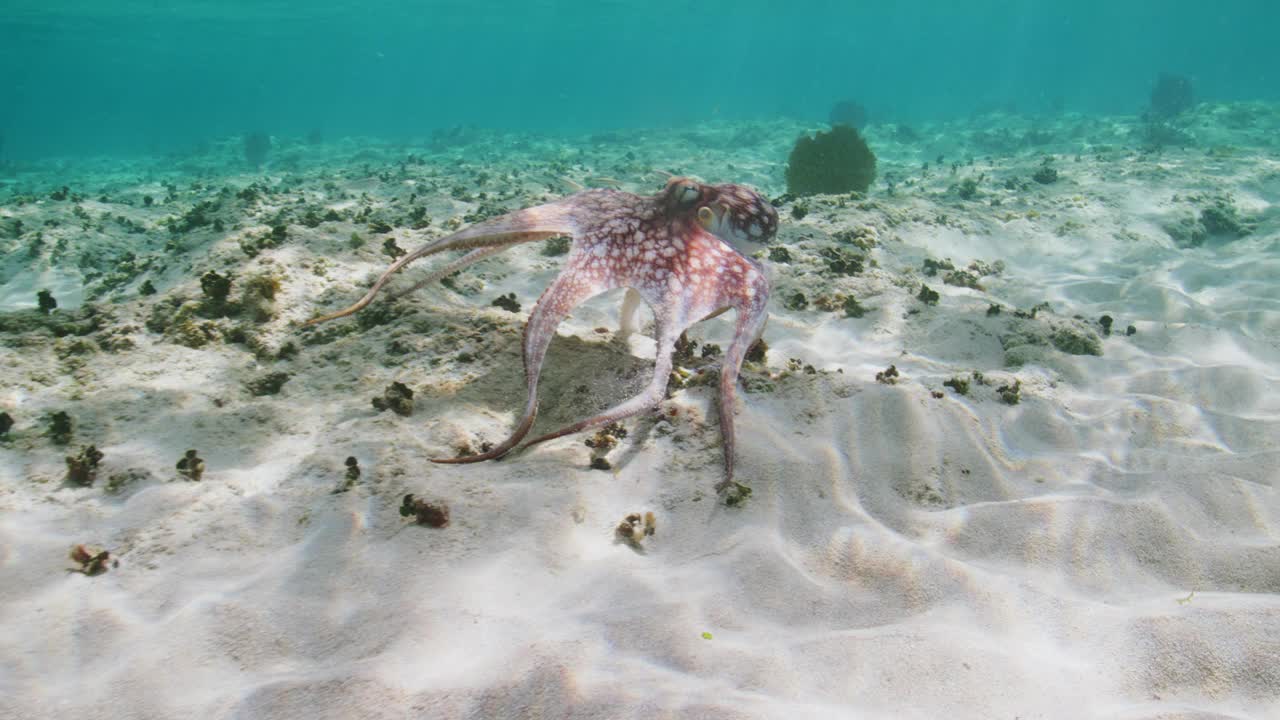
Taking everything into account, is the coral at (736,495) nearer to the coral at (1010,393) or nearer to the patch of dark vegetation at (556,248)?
the coral at (1010,393)

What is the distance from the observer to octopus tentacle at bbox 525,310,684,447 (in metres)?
3.11

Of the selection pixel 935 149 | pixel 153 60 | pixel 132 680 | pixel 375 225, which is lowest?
pixel 132 680

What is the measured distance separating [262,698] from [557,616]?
1.11m

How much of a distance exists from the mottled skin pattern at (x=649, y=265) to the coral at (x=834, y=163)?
36.6ft

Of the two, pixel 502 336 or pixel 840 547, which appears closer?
pixel 840 547

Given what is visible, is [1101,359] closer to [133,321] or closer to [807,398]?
[807,398]

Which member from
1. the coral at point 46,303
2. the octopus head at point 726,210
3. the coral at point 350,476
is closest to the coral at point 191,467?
the coral at point 350,476

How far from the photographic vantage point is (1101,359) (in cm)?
599

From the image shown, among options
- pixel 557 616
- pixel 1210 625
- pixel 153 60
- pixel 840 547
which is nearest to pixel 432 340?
pixel 557 616

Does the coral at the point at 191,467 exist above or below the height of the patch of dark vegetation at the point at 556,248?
below

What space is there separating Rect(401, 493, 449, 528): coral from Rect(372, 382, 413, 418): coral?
3.53 ft

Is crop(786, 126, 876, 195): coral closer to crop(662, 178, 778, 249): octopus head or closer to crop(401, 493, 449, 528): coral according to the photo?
crop(662, 178, 778, 249): octopus head

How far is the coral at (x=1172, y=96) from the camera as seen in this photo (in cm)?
2798

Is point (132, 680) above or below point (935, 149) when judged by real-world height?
below
